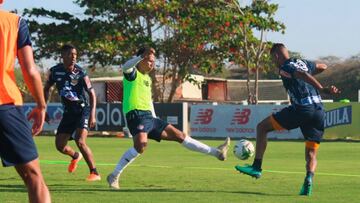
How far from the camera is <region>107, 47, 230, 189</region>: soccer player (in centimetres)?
1307

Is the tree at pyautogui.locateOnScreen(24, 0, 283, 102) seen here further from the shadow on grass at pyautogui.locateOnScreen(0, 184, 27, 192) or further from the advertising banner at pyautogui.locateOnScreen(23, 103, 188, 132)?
the shadow on grass at pyautogui.locateOnScreen(0, 184, 27, 192)

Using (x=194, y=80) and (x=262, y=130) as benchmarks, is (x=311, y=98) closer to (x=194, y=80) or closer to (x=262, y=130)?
(x=262, y=130)

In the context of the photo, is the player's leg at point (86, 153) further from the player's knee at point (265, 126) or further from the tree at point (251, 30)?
the tree at point (251, 30)

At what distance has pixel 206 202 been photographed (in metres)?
10.9

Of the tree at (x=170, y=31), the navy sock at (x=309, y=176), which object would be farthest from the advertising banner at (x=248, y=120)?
the navy sock at (x=309, y=176)

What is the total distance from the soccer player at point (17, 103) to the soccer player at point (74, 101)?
6.93 m

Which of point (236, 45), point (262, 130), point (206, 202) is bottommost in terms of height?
point (206, 202)

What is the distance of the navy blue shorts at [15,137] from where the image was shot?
7.21 metres

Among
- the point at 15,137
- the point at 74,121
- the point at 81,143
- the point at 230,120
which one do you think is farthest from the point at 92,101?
the point at 230,120

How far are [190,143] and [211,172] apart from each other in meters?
2.55

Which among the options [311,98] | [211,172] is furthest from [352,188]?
[211,172]

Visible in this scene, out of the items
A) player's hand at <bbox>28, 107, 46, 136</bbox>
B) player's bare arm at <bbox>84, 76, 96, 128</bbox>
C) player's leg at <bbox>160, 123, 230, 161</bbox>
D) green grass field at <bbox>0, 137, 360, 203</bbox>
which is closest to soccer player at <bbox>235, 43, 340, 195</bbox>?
green grass field at <bbox>0, 137, 360, 203</bbox>

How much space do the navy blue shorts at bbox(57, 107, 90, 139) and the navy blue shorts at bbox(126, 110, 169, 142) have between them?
1.79 metres

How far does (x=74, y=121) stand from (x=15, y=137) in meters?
7.71
